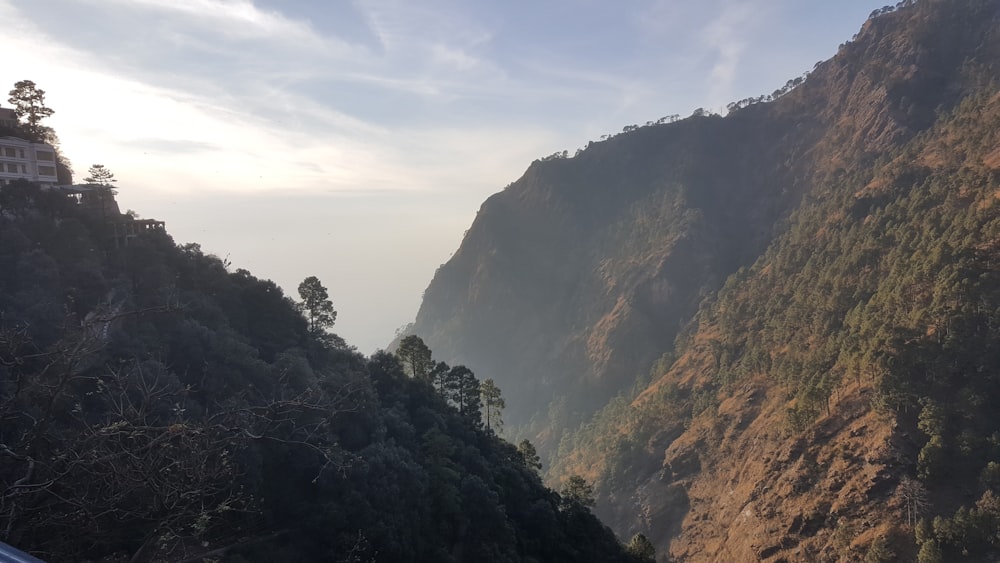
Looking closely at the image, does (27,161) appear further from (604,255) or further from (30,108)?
(604,255)

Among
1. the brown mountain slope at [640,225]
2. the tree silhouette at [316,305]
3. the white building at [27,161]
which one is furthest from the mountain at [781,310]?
the white building at [27,161]

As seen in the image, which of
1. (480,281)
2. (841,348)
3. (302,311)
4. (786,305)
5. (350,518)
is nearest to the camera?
(350,518)

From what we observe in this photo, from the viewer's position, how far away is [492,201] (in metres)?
170

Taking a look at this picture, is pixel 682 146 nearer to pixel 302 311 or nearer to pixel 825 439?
pixel 825 439

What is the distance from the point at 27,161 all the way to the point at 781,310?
257 ft

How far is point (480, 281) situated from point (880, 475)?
12553cm

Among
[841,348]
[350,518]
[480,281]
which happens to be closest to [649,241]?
[480,281]

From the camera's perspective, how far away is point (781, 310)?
7144cm

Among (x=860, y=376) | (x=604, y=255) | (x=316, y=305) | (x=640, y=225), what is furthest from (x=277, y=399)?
(x=604, y=255)

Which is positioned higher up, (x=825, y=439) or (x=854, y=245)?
(x=854, y=245)

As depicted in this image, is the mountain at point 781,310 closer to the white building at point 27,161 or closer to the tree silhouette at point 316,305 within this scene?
the tree silhouette at point 316,305

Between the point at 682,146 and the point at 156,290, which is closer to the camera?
the point at 156,290

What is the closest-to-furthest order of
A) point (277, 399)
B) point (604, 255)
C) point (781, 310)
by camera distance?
point (277, 399), point (781, 310), point (604, 255)

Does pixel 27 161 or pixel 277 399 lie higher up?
pixel 27 161
